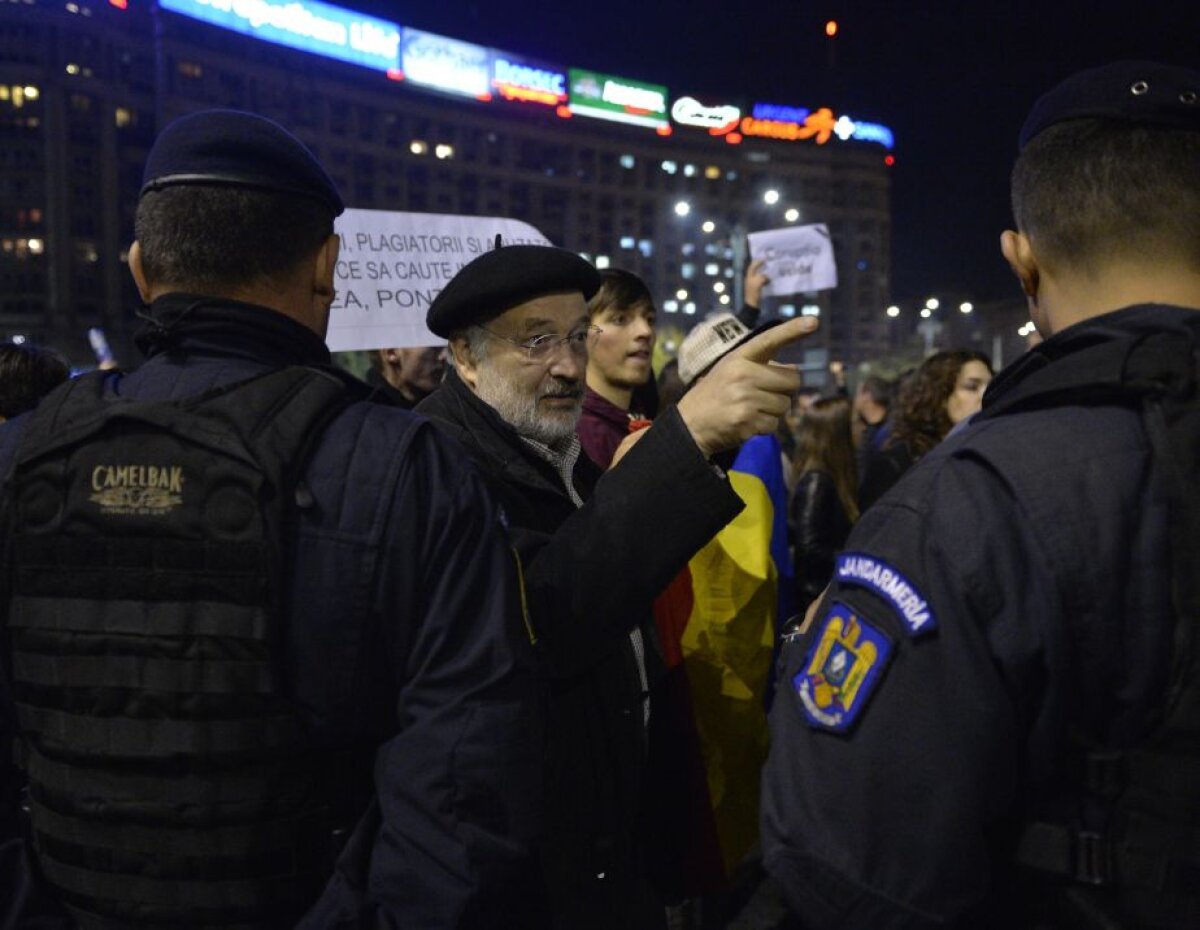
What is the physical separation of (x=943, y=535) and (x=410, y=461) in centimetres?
96

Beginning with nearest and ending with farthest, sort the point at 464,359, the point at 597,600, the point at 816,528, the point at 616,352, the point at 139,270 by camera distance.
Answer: the point at 139,270 < the point at 597,600 < the point at 464,359 < the point at 616,352 < the point at 816,528

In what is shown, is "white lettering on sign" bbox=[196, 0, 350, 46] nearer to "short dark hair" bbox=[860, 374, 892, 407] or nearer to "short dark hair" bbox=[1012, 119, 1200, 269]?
"short dark hair" bbox=[860, 374, 892, 407]

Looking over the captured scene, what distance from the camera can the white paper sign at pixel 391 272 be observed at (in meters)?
5.71

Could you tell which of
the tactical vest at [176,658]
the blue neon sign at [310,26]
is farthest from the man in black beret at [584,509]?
the blue neon sign at [310,26]

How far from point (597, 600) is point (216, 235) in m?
1.12

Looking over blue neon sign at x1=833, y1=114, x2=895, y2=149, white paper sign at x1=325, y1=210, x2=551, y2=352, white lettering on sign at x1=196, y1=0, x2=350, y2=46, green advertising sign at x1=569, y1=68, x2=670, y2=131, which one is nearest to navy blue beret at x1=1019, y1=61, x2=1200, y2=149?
white paper sign at x1=325, y1=210, x2=551, y2=352

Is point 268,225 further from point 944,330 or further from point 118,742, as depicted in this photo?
point 944,330

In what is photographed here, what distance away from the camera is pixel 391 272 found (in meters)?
5.85

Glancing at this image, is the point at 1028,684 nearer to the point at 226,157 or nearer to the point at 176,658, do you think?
the point at 176,658

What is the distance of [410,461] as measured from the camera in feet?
5.92

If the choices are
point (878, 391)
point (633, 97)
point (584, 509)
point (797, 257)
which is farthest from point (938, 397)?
point (633, 97)

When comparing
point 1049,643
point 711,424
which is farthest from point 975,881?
point 711,424

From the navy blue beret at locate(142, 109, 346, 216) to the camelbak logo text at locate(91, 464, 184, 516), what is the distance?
0.58 metres

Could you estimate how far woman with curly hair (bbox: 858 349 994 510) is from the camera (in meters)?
5.86
